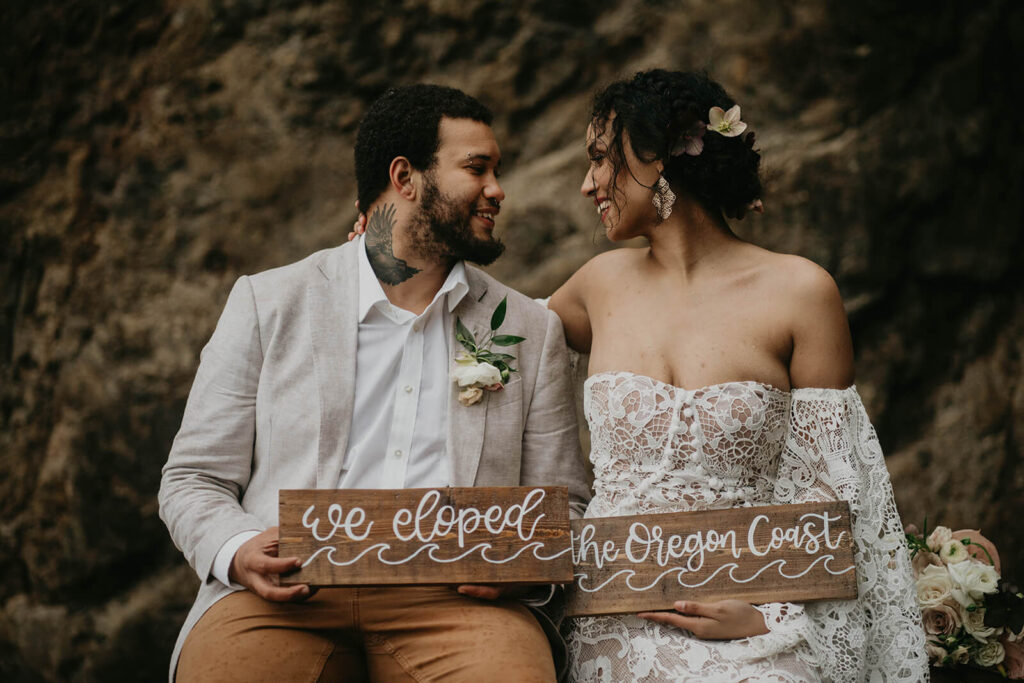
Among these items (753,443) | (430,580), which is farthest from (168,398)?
(753,443)

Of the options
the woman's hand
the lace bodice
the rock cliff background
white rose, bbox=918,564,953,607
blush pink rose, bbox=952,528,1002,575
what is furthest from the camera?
the rock cliff background

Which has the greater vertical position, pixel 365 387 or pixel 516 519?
pixel 365 387

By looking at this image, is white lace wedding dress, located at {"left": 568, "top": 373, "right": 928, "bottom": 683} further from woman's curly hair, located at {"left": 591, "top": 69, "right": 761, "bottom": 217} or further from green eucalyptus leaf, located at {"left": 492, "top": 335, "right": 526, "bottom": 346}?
woman's curly hair, located at {"left": 591, "top": 69, "right": 761, "bottom": 217}

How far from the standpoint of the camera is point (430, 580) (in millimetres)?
2439

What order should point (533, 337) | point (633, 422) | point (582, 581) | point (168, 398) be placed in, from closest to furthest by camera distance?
point (582, 581) < point (633, 422) < point (533, 337) < point (168, 398)

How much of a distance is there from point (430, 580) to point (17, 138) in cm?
324

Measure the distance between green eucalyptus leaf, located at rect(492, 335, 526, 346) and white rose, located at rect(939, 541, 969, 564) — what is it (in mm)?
1672

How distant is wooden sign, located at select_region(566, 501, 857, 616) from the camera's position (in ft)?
8.31

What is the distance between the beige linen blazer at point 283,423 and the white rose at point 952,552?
4.35 feet

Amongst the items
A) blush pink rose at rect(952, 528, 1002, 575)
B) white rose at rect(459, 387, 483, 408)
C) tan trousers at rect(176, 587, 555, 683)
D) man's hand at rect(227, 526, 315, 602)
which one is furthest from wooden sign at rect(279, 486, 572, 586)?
blush pink rose at rect(952, 528, 1002, 575)

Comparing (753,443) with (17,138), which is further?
(17,138)

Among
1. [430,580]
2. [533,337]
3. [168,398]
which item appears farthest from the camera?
[168,398]

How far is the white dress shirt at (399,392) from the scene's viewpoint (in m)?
2.82

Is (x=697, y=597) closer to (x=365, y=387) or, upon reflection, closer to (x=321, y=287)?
(x=365, y=387)
